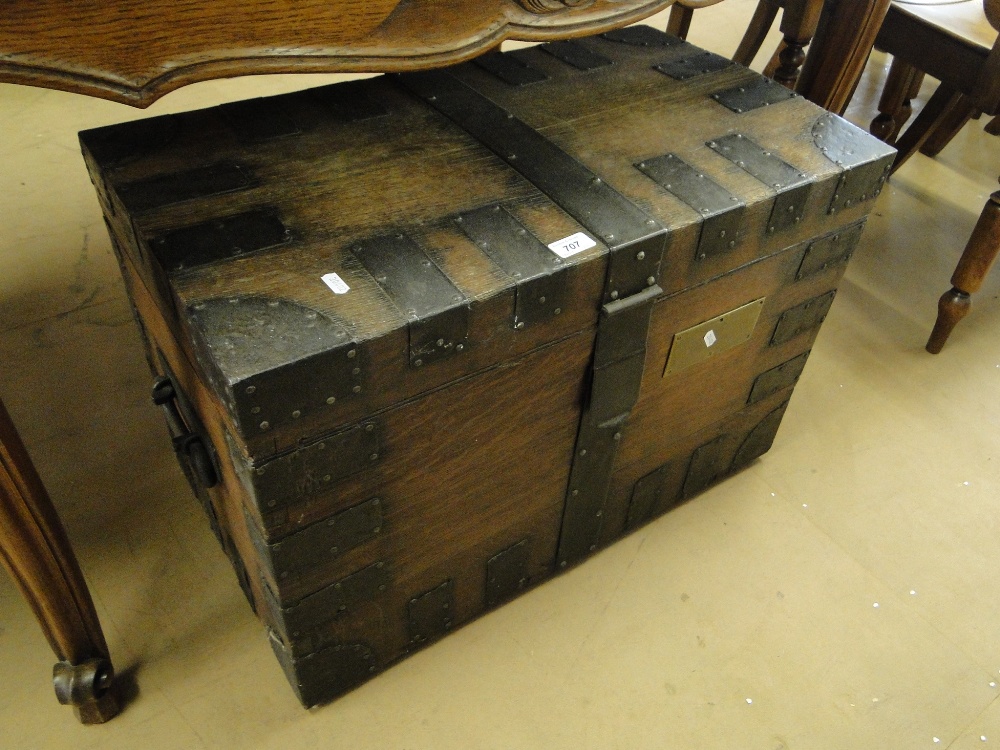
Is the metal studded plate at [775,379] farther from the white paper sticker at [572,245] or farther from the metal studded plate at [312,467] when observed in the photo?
the metal studded plate at [312,467]

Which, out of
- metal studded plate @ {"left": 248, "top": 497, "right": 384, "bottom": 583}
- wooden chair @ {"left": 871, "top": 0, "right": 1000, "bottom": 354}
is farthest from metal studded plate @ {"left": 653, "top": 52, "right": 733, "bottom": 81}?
metal studded plate @ {"left": 248, "top": 497, "right": 384, "bottom": 583}

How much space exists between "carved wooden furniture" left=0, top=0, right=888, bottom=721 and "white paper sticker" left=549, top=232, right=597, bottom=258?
0.26m

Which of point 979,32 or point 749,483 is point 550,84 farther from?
point 979,32

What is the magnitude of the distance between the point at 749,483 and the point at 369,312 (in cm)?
110

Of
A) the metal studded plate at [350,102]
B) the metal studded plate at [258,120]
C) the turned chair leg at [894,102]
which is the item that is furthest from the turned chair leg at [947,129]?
the metal studded plate at [258,120]

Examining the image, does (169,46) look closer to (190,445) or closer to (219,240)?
(219,240)

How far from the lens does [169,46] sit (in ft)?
2.74

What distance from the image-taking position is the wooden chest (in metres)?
0.99

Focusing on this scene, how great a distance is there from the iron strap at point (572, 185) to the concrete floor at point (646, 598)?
0.68 metres

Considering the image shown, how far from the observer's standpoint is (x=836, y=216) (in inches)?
53.8

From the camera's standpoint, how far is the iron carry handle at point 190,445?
1.20m

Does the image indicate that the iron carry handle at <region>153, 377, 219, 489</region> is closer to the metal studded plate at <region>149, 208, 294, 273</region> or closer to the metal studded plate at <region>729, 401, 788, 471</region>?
the metal studded plate at <region>149, 208, 294, 273</region>

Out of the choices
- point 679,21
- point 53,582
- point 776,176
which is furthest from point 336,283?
point 679,21

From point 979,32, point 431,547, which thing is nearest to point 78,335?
point 431,547
